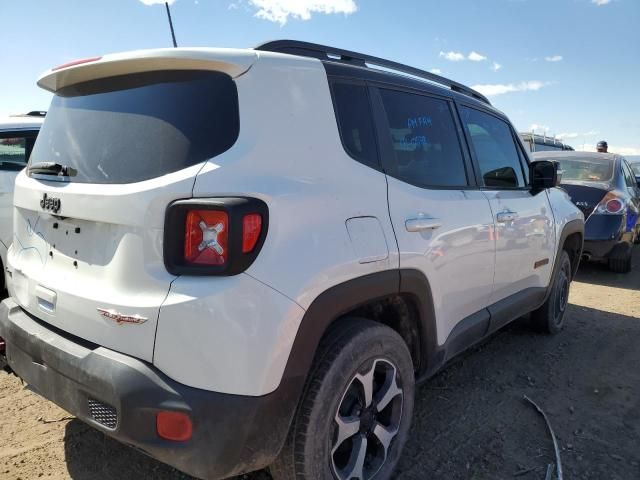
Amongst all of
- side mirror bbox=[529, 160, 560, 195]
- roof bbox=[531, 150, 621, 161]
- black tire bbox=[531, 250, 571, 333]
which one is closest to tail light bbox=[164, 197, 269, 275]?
side mirror bbox=[529, 160, 560, 195]

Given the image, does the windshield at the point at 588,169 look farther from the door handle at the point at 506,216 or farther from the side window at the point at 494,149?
the door handle at the point at 506,216

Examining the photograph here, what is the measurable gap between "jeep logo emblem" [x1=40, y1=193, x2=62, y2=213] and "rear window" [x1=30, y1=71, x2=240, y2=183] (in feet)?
0.40

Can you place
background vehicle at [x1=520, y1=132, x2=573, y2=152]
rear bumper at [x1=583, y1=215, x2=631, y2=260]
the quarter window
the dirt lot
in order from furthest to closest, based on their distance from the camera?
1. background vehicle at [x1=520, y1=132, x2=573, y2=152]
2. rear bumper at [x1=583, y1=215, x2=631, y2=260]
3. the quarter window
4. the dirt lot

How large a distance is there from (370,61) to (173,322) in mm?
1697

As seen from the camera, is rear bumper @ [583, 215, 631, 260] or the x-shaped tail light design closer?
the x-shaped tail light design

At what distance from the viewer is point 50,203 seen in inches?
81.3

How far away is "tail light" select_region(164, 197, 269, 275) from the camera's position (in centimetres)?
162

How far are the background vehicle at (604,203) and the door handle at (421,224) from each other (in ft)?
15.7

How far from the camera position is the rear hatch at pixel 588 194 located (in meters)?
6.72

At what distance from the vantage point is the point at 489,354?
410 centimetres

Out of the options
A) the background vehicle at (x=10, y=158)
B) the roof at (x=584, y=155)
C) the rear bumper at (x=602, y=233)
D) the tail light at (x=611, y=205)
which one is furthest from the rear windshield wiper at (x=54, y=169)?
the roof at (x=584, y=155)

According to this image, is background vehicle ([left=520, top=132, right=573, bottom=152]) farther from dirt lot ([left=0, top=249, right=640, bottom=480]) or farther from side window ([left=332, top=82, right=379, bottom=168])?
side window ([left=332, top=82, right=379, bottom=168])

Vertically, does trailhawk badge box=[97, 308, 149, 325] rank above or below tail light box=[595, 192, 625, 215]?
below

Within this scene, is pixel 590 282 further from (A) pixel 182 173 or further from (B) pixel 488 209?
(A) pixel 182 173
